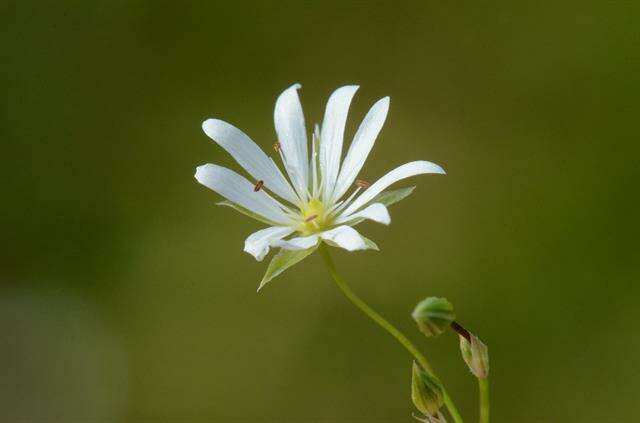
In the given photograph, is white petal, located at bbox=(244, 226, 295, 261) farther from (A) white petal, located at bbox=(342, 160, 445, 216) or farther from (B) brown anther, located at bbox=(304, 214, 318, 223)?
(A) white petal, located at bbox=(342, 160, 445, 216)

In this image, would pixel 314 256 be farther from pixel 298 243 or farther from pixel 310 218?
pixel 298 243

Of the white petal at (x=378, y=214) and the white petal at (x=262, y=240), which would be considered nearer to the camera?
the white petal at (x=378, y=214)

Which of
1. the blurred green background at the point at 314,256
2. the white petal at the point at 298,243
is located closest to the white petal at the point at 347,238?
the white petal at the point at 298,243

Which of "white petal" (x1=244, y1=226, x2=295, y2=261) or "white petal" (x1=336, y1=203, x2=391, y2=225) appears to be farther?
"white petal" (x1=244, y1=226, x2=295, y2=261)

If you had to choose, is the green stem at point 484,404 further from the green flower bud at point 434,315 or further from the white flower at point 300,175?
the white flower at point 300,175

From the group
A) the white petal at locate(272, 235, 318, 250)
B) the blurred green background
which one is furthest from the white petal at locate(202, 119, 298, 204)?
the blurred green background

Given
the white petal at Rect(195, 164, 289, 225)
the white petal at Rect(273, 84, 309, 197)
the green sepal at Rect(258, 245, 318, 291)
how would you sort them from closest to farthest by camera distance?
the green sepal at Rect(258, 245, 318, 291) < the white petal at Rect(195, 164, 289, 225) < the white petal at Rect(273, 84, 309, 197)

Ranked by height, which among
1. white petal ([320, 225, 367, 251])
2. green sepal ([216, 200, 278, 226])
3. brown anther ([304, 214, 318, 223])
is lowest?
white petal ([320, 225, 367, 251])

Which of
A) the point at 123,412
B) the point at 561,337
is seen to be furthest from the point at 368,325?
the point at 123,412

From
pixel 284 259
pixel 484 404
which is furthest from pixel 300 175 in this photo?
pixel 484 404

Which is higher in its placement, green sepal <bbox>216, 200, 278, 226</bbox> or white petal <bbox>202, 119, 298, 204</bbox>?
white petal <bbox>202, 119, 298, 204</bbox>
